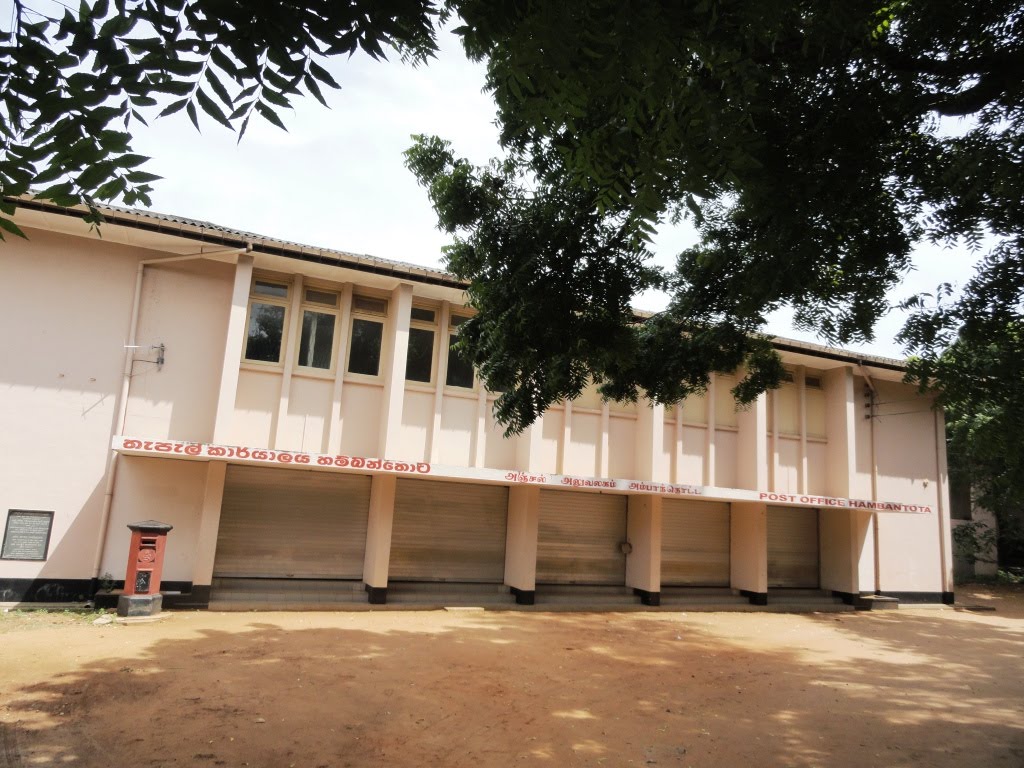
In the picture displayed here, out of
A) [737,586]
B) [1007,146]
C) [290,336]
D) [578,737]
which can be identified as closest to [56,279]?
[290,336]

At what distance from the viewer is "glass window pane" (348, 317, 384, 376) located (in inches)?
568

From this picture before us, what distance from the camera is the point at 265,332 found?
13789 mm

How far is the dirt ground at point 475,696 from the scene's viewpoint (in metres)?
6.05

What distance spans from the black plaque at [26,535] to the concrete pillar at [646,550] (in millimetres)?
12484

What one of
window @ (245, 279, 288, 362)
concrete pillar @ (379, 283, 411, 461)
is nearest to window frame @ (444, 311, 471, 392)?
concrete pillar @ (379, 283, 411, 461)

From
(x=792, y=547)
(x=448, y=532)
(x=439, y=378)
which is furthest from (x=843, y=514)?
(x=439, y=378)

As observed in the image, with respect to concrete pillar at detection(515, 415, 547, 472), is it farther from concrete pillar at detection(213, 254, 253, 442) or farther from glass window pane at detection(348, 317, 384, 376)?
concrete pillar at detection(213, 254, 253, 442)

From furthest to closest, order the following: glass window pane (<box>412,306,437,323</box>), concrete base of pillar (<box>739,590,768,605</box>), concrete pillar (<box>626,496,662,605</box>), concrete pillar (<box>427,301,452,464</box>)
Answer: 1. concrete base of pillar (<box>739,590,768,605</box>)
2. concrete pillar (<box>626,496,662,605</box>)
3. glass window pane (<box>412,306,437,323</box>)
4. concrete pillar (<box>427,301,452,464</box>)

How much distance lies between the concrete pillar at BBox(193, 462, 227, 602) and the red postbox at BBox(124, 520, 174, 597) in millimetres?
923

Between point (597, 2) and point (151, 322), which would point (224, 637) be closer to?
point (151, 322)

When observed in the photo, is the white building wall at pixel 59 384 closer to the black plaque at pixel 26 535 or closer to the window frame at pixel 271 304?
the black plaque at pixel 26 535

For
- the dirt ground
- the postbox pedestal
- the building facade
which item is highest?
the building facade

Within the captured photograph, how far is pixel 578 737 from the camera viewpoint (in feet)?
21.7

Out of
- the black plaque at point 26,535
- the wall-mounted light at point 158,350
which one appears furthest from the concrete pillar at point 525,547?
the black plaque at point 26,535
